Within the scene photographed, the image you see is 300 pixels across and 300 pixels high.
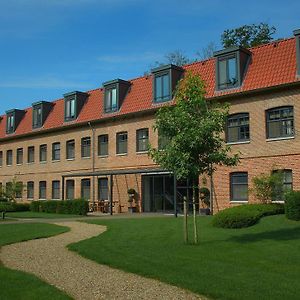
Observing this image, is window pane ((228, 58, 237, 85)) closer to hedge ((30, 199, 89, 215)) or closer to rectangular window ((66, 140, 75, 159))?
hedge ((30, 199, 89, 215))

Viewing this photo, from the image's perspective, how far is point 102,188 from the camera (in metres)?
32.9

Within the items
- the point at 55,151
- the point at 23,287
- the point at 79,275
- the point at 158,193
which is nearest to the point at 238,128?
the point at 158,193

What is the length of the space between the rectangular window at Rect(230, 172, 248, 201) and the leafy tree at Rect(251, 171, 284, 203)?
201 centimetres

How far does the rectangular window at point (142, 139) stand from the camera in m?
30.0

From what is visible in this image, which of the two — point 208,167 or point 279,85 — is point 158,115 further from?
point 279,85

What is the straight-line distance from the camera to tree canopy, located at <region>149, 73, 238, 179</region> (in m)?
13.4

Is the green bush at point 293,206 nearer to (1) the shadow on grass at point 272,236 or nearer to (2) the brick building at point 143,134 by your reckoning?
(1) the shadow on grass at point 272,236

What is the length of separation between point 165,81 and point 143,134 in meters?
3.76

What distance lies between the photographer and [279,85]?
22.8 m

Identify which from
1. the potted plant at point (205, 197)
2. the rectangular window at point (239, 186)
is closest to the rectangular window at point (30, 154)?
the potted plant at point (205, 197)

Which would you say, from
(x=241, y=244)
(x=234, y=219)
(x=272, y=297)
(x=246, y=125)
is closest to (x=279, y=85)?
(x=246, y=125)

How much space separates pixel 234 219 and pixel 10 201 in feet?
76.7

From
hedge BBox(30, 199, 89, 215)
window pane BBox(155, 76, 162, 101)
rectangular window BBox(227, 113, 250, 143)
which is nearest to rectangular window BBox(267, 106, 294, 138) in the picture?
rectangular window BBox(227, 113, 250, 143)

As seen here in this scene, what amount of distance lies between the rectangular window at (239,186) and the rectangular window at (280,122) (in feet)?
8.54
